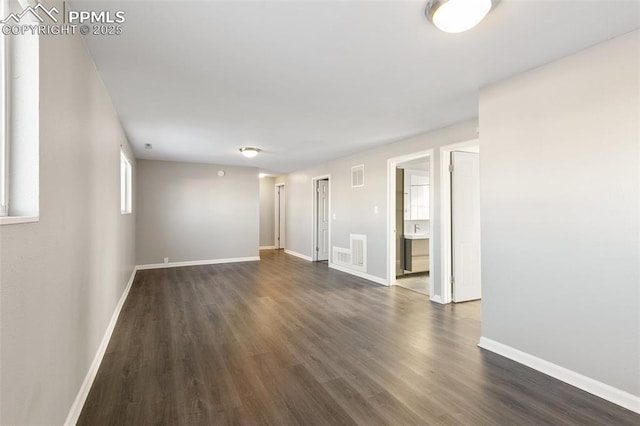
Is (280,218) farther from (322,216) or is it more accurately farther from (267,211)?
(322,216)

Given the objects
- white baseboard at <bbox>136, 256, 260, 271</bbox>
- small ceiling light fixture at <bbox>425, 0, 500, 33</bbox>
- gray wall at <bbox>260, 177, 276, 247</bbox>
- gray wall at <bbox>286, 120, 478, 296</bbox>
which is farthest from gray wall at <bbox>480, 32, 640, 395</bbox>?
gray wall at <bbox>260, 177, 276, 247</bbox>

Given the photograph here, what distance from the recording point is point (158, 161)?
266 inches

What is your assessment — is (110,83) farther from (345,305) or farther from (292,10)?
(345,305)

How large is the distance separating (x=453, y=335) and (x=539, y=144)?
198 cm

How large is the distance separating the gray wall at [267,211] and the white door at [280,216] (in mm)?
187

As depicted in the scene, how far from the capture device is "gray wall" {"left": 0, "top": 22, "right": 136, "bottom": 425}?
1.08m

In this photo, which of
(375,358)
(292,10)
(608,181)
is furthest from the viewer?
(375,358)

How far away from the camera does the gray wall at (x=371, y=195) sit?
4227 mm

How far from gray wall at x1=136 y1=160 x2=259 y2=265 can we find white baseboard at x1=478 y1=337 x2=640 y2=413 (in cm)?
603

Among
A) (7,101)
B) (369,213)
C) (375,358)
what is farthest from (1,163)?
(369,213)

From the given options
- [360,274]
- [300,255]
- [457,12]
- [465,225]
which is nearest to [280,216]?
[300,255]

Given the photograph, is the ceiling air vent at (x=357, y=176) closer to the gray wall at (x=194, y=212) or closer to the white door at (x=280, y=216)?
the gray wall at (x=194, y=212)

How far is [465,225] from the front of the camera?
13.9 ft

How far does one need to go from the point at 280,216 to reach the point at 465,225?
21.9ft
